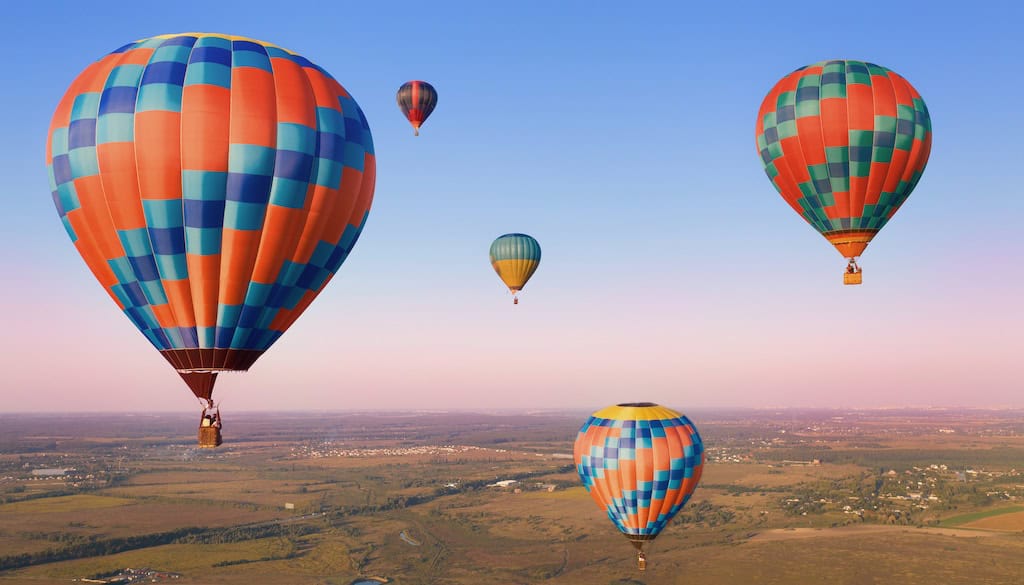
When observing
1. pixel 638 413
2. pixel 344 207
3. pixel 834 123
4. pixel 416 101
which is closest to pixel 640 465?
pixel 638 413

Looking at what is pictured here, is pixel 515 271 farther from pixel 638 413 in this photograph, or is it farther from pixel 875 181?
pixel 875 181

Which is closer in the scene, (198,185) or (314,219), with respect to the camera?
(198,185)

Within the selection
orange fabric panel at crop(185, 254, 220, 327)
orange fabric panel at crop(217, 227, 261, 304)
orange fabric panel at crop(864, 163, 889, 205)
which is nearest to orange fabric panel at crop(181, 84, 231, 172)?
orange fabric panel at crop(217, 227, 261, 304)

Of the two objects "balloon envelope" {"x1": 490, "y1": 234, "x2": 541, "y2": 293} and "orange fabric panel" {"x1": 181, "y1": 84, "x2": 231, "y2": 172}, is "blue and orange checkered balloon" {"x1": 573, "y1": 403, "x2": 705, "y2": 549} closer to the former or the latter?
"balloon envelope" {"x1": 490, "y1": 234, "x2": 541, "y2": 293}

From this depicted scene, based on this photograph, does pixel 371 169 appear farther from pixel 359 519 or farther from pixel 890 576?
pixel 359 519

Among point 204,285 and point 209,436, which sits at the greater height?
point 204,285

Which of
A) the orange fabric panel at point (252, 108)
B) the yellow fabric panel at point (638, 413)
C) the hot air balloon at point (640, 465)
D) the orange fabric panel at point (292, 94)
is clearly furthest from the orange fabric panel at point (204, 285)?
the yellow fabric panel at point (638, 413)

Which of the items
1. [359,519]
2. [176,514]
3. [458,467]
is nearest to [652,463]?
[359,519]

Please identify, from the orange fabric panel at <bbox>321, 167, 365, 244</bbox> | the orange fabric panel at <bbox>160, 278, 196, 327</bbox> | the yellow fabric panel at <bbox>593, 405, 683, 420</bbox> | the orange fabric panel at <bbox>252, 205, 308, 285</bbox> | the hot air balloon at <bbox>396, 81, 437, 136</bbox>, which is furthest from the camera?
the hot air balloon at <bbox>396, 81, 437, 136</bbox>
